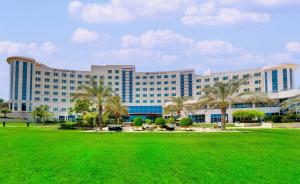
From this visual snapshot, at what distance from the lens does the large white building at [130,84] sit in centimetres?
9425

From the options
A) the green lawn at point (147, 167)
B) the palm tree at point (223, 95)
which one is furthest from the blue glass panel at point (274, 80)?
the green lawn at point (147, 167)

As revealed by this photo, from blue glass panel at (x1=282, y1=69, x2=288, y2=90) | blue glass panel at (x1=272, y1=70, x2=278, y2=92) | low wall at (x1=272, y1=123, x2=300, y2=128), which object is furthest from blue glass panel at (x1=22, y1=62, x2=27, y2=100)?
blue glass panel at (x1=282, y1=69, x2=288, y2=90)

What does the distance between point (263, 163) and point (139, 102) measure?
347 feet

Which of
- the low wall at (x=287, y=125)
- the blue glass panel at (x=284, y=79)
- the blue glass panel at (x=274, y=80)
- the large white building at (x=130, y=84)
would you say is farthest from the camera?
the large white building at (x=130, y=84)

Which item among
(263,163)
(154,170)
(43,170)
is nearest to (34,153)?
(43,170)

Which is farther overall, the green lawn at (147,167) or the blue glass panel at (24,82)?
the blue glass panel at (24,82)

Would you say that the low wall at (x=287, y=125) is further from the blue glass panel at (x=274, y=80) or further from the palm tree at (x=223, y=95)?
the blue glass panel at (x=274, y=80)

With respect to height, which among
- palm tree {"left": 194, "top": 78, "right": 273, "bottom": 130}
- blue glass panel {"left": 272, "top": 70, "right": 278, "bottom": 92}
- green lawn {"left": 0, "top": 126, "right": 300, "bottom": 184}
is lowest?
green lawn {"left": 0, "top": 126, "right": 300, "bottom": 184}

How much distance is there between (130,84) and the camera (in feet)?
389

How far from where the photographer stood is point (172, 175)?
34.0 ft

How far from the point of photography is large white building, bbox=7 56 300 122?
94.2 m

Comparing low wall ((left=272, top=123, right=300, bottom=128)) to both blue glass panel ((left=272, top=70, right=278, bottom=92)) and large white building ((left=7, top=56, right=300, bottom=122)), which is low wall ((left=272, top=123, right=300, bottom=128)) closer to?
large white building ((left=7, top=56, right=300, bottom=122))

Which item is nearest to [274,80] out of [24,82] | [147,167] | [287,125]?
[287,125]

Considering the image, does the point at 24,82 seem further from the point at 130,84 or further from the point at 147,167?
the point at 147,167
